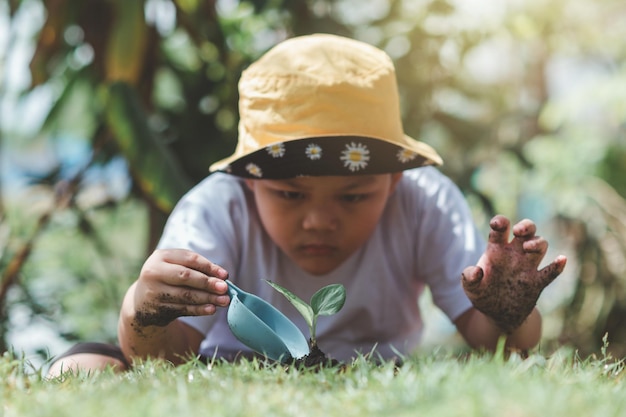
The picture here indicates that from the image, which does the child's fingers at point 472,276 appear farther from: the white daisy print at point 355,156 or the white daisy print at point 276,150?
the white daisy print at point 276,150

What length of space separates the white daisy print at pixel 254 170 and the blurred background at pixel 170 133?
99 cm

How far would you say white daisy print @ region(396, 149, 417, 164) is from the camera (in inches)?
62.4

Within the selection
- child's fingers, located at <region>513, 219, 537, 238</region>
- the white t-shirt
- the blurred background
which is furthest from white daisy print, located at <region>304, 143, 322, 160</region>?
the blurred background

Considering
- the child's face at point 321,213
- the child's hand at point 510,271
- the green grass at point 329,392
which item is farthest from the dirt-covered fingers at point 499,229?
the child's face at point 321,213

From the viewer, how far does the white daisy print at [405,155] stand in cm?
159

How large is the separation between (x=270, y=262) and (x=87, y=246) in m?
2.03

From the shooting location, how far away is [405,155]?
1.59 m

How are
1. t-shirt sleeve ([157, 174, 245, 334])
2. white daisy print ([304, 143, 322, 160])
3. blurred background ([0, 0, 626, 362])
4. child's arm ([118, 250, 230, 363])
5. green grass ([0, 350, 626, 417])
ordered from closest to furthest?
1. green grass ([0, 350, 626, 417])
2. child's arm ([118, 250, 230, 363])
3. white daisy print ([304, 143, 322, 160])
4. t-shirt sleeve ([157, 174, 245, 334])
5. blurred background ([0, 0, 626, 362])

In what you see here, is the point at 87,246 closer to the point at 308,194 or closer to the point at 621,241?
the point at 308,194

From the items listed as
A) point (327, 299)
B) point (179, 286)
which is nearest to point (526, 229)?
point (327, 299)

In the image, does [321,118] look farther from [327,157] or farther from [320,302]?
[320,302]

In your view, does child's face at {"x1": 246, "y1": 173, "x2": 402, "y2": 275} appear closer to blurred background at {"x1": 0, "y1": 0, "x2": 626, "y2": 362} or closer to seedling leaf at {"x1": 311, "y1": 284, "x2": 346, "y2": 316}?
seedling leaf at {"x1": 311, "y1": 284, "x2": 346, "y2": 316}

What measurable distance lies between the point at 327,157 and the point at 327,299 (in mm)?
415

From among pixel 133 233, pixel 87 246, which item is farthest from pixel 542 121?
pixel 87 246
